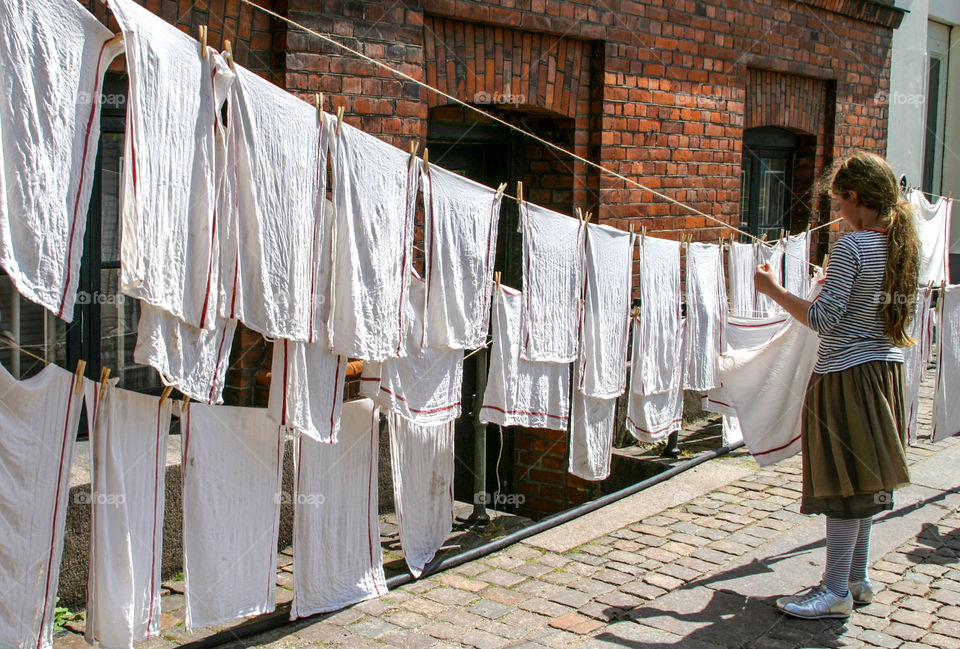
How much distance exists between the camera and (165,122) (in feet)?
10.8

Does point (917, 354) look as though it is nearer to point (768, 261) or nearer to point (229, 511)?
point (768, 261)

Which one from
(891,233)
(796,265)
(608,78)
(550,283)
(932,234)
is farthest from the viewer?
(932,234)

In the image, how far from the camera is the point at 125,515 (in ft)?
11.4

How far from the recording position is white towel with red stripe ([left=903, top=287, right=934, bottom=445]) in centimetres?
641

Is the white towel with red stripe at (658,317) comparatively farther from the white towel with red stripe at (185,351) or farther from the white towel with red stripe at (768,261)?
the white towel with red stripe at (185,351)

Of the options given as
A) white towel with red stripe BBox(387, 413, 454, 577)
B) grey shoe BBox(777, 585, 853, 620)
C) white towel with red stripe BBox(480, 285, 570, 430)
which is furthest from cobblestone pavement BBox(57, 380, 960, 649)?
white towel with red stripe BBox(480, 285, 570, 430)

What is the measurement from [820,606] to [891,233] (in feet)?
5.09

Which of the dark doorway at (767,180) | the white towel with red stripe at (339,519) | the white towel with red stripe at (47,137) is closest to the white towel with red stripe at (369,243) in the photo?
the white towel with red stripe at (339,519)

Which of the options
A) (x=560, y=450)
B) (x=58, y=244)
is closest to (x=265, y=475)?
(x=58, y=244)

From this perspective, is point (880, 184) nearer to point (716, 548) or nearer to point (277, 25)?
point (716, 548)

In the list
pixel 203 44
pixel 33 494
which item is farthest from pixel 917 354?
pixel 33 494

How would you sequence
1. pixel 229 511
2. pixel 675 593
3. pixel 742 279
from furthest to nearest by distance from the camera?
pixel 742 279 < pixel 675 593 < pixel 229 511

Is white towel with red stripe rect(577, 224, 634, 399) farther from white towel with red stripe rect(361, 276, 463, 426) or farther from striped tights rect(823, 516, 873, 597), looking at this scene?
striped tights rect(823, 516, 873, 597)

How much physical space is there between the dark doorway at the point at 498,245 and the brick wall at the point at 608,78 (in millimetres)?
116
